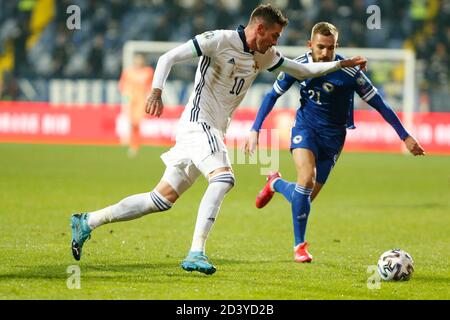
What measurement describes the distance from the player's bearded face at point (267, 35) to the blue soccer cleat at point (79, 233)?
6.28 ft

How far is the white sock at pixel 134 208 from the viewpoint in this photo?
779 centimetres

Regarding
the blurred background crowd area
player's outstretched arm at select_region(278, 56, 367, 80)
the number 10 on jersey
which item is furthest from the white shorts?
the blurred background crowd area

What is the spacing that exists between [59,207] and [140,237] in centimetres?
294

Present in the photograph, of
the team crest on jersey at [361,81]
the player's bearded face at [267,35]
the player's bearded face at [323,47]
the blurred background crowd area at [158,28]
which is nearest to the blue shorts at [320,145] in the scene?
the team crest on jersey at [361,81]

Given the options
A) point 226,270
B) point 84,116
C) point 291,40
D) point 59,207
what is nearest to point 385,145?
point 291,40

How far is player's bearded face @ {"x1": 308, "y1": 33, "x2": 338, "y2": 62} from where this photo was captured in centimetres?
877

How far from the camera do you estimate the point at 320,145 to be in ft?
30.6

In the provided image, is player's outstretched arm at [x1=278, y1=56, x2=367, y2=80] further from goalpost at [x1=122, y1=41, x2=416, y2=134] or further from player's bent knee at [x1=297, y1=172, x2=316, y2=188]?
goalpost at [x1=122, y1=41, x2=416, y2=134]

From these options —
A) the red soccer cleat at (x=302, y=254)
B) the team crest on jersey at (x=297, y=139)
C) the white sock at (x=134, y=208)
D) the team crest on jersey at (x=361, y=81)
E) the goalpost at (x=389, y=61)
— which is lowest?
the red soccer cleat at (x=302, y=254)

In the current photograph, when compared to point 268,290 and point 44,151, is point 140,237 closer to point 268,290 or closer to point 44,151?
point 268,290

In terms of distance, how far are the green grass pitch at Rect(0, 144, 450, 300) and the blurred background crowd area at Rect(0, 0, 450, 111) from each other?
876cm

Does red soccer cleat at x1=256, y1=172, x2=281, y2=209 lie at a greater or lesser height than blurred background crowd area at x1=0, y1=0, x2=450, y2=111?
lesser

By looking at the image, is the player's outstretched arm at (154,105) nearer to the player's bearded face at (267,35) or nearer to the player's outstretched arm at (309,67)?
the player's bearded face at (267,35)

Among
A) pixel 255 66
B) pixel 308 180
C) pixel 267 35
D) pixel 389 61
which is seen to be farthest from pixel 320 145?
pixel 389 61
